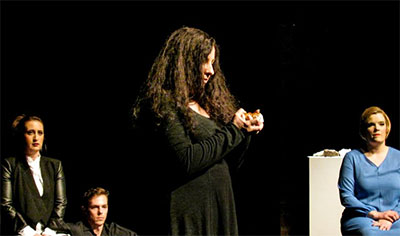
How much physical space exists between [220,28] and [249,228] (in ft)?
4.81

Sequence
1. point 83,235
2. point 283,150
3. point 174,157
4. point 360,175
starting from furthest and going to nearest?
Answer: point 283,150 → point 83,235 → point 360,175 → point 174,157

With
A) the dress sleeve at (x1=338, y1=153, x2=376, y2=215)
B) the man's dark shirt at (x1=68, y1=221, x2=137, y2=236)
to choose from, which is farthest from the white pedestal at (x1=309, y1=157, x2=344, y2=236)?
the man's dark shirt at (x1=68, y1=221, x2=137, y2=236)

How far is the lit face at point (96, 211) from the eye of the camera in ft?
11.9

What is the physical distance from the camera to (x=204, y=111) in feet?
7.64

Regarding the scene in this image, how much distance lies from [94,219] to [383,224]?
1.77 metres

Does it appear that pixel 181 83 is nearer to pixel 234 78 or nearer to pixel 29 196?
pixel 29 196

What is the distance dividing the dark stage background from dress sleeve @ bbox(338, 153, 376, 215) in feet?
2.63

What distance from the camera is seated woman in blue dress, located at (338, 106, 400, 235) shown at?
311cm

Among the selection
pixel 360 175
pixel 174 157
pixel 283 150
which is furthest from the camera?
pixel 283 150

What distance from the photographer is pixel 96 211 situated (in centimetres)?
363

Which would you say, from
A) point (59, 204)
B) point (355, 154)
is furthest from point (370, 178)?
point (59, 204)

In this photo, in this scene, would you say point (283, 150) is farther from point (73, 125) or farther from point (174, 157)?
point (174, 157)

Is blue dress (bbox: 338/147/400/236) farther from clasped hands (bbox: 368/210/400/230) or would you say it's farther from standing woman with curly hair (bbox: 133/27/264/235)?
standing woman with curly hair (bbox: 133/27/264/235)

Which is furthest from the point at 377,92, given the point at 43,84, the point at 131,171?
the point at 43,84
